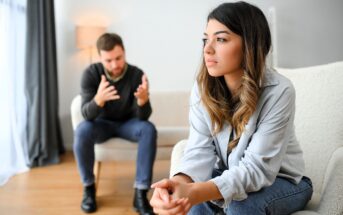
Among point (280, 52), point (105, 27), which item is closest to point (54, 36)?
point (105, 27)

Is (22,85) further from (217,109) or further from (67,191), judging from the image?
(217,109)

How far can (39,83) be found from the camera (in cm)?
289

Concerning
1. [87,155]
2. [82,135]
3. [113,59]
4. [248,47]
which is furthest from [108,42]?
[248,47]

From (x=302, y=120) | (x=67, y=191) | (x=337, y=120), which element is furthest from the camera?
(x=67, y=191)

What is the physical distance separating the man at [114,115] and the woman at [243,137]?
0.89 metres

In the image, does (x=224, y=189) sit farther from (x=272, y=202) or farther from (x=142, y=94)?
(x=142, y=94)

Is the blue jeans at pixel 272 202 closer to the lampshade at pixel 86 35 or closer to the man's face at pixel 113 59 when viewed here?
the man's face at pixel 113 59

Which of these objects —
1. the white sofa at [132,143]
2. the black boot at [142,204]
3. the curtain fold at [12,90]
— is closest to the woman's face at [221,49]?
the black boot at [142,204]

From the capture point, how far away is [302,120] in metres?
→ 1.40

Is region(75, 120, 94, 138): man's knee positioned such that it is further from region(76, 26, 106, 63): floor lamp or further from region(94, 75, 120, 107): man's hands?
region(76, 26, 106, 63): floor lamp

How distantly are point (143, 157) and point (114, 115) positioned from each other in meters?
0.37

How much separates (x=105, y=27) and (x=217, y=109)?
2517 mm

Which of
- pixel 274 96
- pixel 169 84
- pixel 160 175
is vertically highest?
pixel 274 96

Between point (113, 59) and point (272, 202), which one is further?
point (113, 59)
